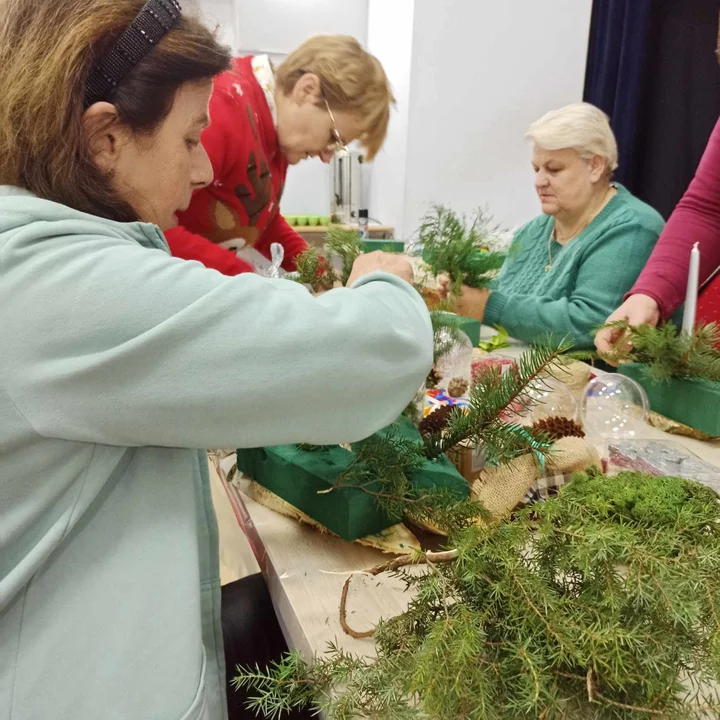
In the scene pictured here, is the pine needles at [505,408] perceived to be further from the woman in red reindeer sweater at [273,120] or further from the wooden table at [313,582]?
the woman in red reindeer sweater at [273,120]

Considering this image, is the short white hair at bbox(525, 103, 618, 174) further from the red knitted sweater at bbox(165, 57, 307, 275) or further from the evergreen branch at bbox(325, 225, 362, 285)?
the evergreen branch at bbox(325, 225, 362, 285)

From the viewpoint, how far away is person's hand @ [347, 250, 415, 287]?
733 millimetres

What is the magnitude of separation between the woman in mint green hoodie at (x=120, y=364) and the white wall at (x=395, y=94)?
2.49 metres

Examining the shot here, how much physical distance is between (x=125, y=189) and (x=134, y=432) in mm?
241

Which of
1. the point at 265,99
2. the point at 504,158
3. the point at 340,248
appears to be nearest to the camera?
the point at 340,248

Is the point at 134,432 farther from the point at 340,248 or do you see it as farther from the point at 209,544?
the point at 340,248

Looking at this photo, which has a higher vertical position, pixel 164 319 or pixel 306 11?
pixel 306 11

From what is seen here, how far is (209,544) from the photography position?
69cm

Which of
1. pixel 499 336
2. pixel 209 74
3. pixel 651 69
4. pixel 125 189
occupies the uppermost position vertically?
pixel 651 69

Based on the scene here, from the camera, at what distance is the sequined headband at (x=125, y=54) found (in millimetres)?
521

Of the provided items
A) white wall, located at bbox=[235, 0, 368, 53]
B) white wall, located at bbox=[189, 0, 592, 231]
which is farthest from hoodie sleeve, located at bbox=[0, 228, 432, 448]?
white wall, located at bbox=[235, 0, 368, 53]

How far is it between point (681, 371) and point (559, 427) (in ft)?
0.92

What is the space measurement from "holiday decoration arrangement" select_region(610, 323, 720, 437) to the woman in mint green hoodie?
59 cm

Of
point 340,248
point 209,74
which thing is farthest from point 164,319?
point 340,248
